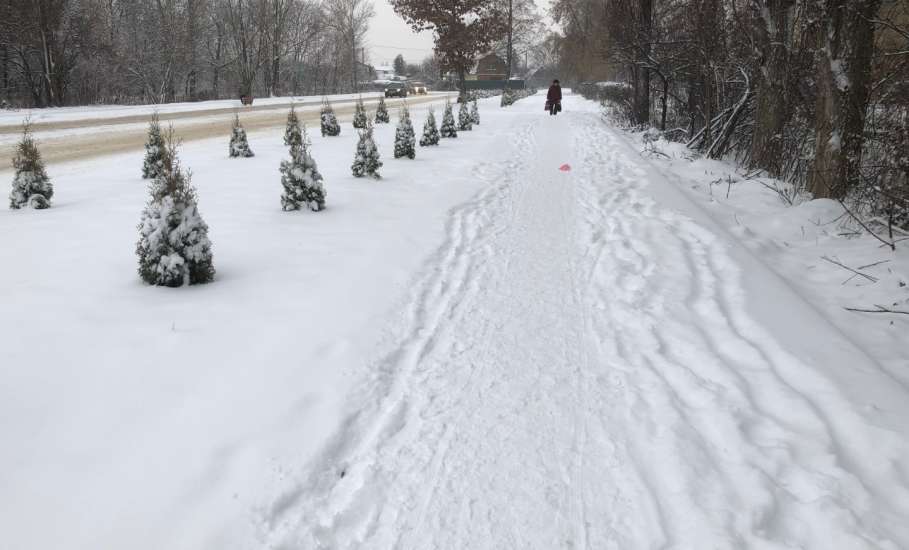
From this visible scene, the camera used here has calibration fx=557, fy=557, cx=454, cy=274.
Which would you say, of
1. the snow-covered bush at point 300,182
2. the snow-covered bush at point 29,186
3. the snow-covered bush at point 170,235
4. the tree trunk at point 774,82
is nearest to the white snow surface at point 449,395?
the snow-covered bush at point 170,235

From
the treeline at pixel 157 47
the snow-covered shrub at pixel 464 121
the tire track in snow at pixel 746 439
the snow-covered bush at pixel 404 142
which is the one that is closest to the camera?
the tire track in snow at pixel 746 439

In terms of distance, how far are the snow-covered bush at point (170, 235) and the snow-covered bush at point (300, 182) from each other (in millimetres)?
2654

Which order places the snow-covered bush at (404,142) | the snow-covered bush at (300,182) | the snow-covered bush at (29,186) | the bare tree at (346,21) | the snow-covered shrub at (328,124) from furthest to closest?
the bare tree at (346,21) → the snow-covered shrub at (328,124) → the snow-covered bush at (404,142) → the snow-covered bush at (29,186) → the snow-covered bush at (300,182)

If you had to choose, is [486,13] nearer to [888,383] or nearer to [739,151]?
[739,151]

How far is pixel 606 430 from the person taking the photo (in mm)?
3031

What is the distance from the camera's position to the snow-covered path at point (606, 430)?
→ 7.84ft

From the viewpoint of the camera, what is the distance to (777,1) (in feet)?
31.0

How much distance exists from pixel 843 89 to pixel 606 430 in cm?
613

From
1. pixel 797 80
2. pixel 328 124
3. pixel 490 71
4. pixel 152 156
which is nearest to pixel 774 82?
pixel 797 80

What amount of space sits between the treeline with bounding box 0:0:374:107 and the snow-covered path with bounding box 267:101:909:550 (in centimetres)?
3505

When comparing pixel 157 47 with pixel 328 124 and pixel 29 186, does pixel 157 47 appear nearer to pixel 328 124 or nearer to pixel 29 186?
pixel 328 124

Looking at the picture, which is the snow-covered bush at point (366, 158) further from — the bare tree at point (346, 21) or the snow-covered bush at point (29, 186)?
the bare tree at point (346, 21)

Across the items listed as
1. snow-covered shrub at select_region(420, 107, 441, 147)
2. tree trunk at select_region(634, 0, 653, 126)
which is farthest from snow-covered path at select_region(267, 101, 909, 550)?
tree trunk at select_region(634, 0, 653, 126)

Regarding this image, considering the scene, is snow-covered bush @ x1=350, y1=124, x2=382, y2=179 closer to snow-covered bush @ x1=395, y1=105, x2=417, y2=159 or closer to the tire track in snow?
snow-covered bush @ x1=395, y1=105, x2=417, y2=159
